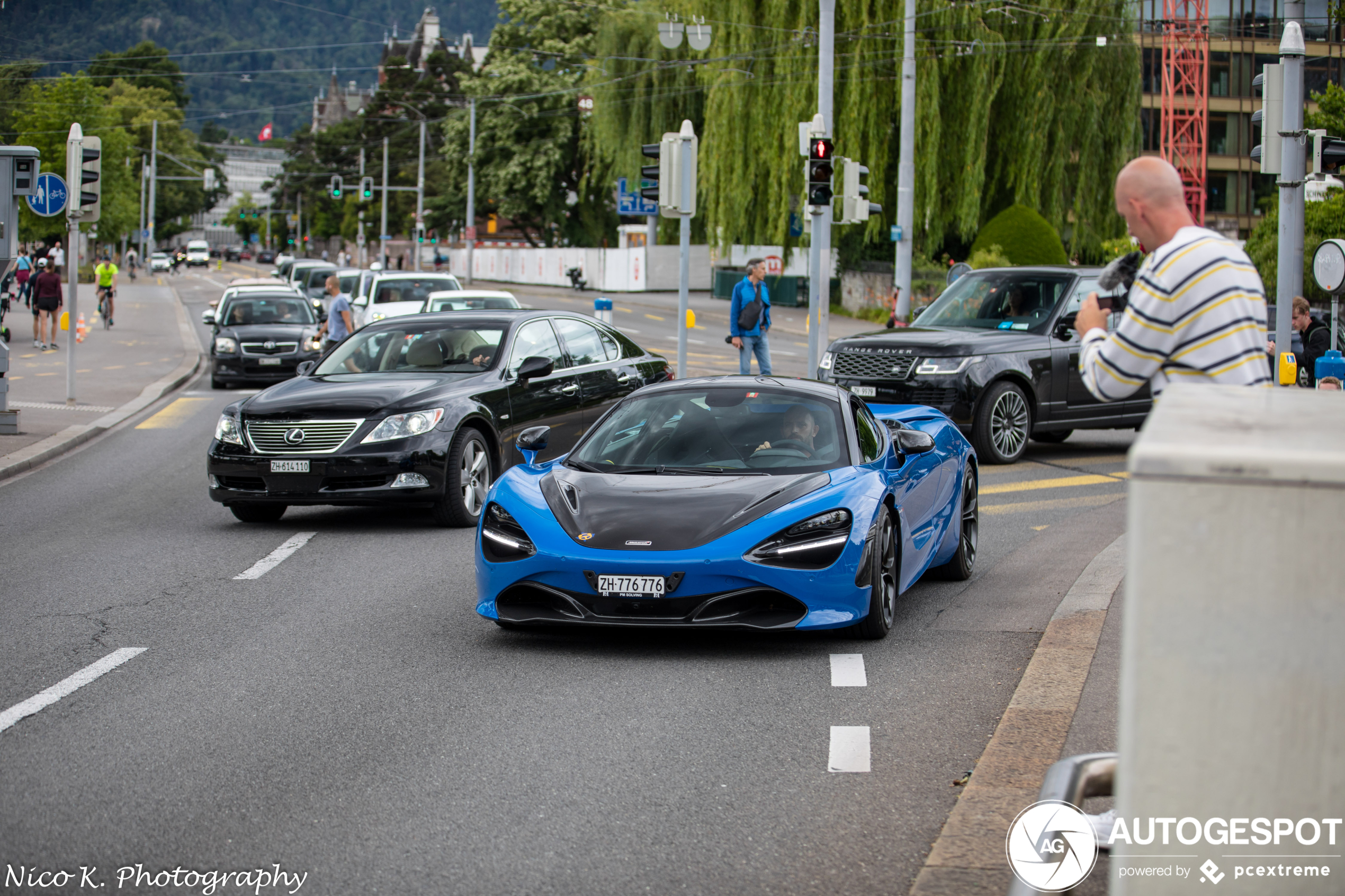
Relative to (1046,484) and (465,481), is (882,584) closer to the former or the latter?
(465,481)

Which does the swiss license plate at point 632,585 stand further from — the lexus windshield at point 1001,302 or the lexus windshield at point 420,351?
the lexus windshield at point 1001,302

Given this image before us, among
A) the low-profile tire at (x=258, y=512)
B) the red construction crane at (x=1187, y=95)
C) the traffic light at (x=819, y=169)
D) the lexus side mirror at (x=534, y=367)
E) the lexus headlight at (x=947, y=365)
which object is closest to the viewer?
the low-profile tire at (x=258, y=512)

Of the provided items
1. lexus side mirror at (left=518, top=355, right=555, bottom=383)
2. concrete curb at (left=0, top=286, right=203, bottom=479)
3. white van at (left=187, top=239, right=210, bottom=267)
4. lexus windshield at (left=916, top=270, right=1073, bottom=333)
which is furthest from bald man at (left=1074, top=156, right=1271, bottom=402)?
white van at (left=187, top=239, right=210, bottom=267)

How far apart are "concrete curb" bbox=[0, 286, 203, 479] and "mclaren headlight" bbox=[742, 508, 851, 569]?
10.4 m

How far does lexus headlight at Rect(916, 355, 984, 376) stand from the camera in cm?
1580

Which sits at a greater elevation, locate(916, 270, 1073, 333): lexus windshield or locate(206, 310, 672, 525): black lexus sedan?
locate(916, 270, 1073, 333): lexus windshield

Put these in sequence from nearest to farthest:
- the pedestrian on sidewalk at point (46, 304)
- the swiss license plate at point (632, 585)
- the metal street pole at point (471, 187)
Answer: the swiss license plate at point (632, 585) → the pedestrian on sidewalk at point (46, 304) → the metal street pole at point (471, 187)

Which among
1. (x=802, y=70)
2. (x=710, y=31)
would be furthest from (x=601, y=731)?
(x=710, y=31)

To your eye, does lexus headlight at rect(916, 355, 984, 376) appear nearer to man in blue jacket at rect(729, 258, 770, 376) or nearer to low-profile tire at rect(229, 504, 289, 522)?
low-profile tire at rect(229, 504, 289, 522)

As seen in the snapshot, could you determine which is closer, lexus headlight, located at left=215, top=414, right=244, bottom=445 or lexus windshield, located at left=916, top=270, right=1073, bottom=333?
lexus headlight, located at left=215, top=414, right=244, bottom=445

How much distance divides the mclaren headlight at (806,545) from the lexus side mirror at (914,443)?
1.07 meters

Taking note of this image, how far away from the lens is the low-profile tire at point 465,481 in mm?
11750

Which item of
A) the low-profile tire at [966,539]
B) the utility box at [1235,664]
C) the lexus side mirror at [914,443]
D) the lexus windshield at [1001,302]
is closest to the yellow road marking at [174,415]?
the lexus windshield at [1001,302]

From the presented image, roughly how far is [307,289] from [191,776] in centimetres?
4020
